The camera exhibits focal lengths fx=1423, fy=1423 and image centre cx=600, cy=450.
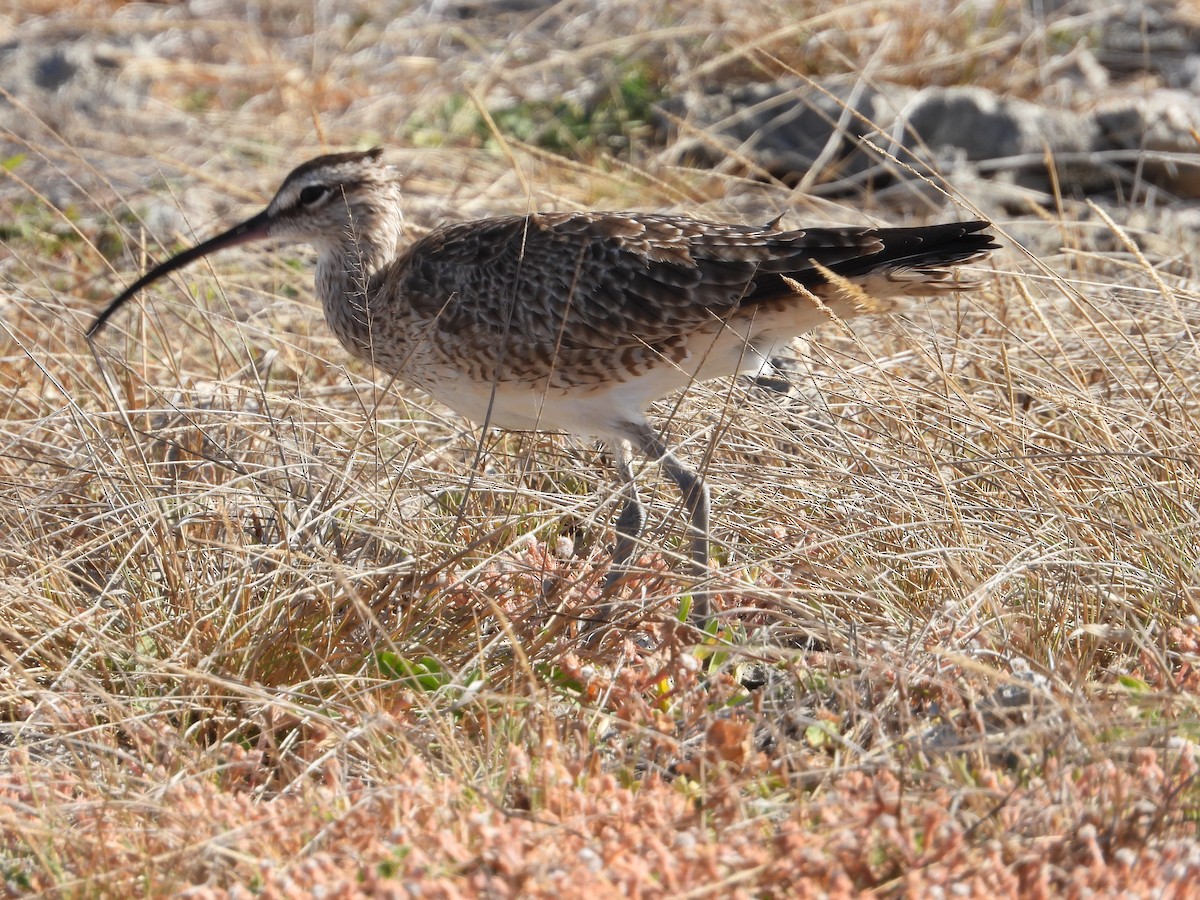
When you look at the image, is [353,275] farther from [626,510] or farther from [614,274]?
[626,510]

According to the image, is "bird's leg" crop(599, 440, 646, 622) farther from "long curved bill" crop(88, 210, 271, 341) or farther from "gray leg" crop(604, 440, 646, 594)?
"long curved bill" crop(88, 210, 271, 341)

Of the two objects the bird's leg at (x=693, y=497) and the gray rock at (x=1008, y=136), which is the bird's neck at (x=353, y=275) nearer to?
the bird's leg at (x=693, y=497)

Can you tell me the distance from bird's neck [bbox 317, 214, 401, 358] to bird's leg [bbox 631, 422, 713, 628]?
103 cm

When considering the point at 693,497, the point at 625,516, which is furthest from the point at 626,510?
the point at 693,497

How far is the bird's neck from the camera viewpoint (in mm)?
4910

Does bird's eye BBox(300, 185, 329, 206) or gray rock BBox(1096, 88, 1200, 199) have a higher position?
bird's eye BBox(300, 185, 329, 206)

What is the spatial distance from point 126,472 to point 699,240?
1.83 meters

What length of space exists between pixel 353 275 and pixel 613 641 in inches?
72.4

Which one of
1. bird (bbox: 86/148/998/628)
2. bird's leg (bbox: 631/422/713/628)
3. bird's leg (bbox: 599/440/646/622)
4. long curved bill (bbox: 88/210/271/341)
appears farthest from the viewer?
long curved bill (bbox: 88/210/271/341)

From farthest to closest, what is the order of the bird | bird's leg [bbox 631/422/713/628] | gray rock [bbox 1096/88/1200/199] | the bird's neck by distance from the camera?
gray rock [bbox 1096/88/1200/199], the bird's neck, the bird, bird's leg [bbox 631/422/713/628]

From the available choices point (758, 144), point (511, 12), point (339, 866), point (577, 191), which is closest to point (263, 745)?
point (339, 866)

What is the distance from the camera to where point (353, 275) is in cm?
501

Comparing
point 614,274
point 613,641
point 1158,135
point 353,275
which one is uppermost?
point 614,274

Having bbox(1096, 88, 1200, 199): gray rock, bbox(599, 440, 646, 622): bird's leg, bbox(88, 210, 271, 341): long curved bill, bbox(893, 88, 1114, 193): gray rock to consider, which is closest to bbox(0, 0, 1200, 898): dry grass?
bbox(599, 440, 646, 622): bird's leg
